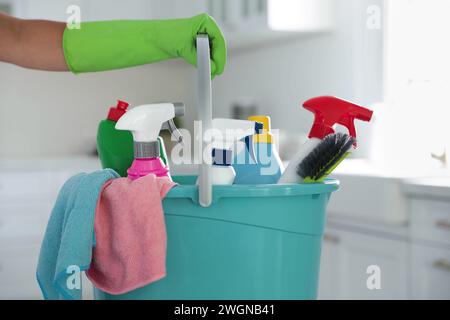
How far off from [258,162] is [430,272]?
1.00 metres

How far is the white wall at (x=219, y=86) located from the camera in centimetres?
238

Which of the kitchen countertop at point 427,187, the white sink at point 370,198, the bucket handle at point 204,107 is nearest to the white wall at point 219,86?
the white sink at point 370,198

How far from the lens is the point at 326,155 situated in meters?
0.77

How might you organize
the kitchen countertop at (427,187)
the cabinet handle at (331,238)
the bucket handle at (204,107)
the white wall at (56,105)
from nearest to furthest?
the bucket handle at (204,107)
the kitchen countertop at (427,187)
the cabinet handle at (331,238)
the white wall at (56,105)

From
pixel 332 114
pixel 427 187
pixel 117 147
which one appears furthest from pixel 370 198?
pixel 117 147

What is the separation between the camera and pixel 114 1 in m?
2.84

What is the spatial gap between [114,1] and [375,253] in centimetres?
169

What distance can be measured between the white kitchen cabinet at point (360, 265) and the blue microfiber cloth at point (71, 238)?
4.00ft

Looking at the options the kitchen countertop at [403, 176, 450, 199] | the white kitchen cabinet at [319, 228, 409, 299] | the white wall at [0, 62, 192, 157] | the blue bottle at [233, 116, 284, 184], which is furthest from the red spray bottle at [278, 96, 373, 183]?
the white wall at [0, 62, 192, 157]

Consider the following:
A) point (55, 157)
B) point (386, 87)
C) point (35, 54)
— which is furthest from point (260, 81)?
point (35, 54)

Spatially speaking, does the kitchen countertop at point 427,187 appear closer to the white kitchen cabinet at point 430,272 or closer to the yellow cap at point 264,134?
the white kitchen cabinet at point 430,272

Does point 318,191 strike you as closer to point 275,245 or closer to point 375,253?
point 275,245

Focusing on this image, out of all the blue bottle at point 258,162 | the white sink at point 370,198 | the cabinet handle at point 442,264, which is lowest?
the cabinet handle at point 442,264
